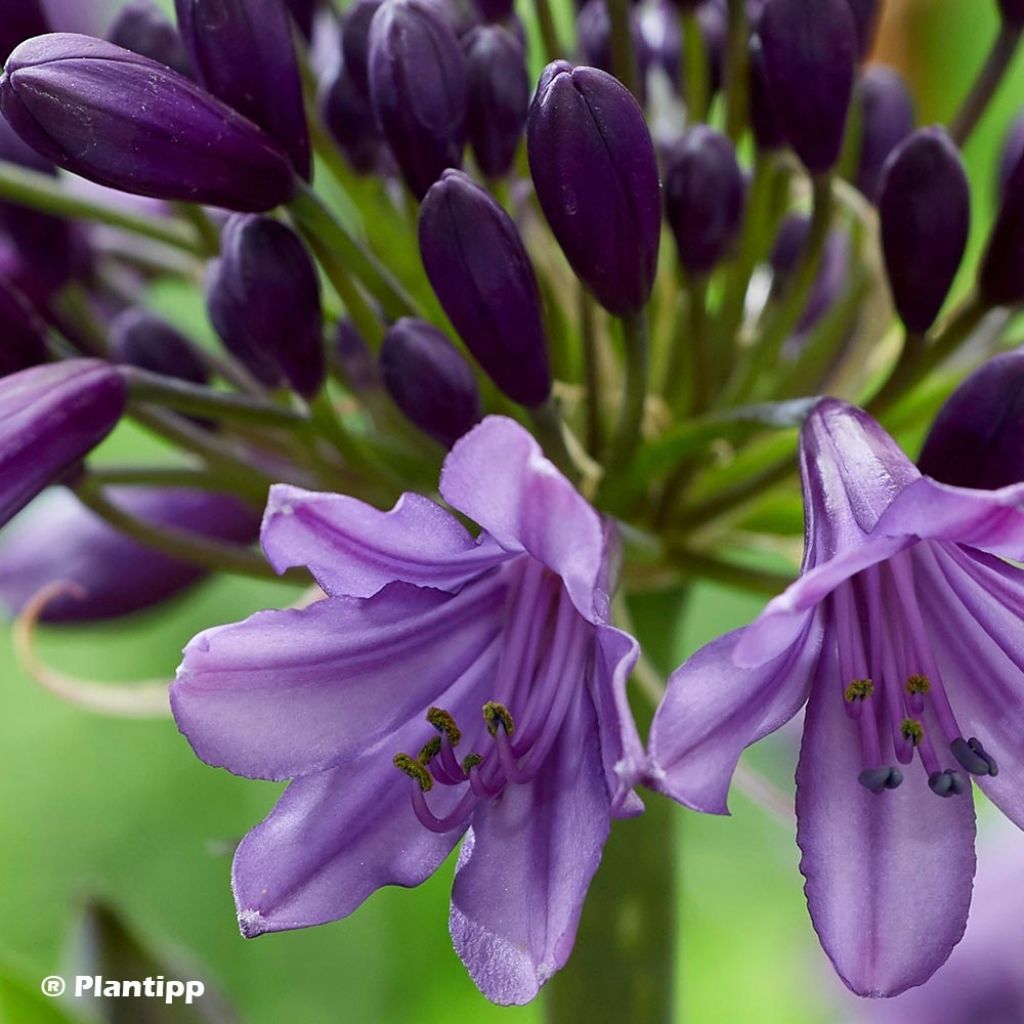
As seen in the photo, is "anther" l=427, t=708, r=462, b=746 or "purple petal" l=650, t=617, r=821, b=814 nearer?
"purple petal" l=650, t=617, r=821, b=814

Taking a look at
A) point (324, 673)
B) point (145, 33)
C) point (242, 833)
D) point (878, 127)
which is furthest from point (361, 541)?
point (242, 833)

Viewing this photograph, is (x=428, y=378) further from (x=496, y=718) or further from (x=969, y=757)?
(x=969, y=757)

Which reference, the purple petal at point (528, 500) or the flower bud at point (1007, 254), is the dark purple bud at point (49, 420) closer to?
the purple petal at point (528, 500)

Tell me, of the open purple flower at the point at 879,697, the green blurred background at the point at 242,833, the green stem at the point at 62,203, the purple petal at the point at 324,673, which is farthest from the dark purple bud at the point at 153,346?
the green blurred background at the point at 242,833

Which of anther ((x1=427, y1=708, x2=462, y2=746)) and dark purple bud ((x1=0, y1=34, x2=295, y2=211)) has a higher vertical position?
dark purple bud ((x1=0, y1=34, x2=295, y2=211))

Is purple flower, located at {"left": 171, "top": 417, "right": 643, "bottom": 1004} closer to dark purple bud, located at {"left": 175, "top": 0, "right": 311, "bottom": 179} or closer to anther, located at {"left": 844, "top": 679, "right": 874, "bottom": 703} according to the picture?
anther, located at {"left": 844, "top": 679, "right": 874, "bottom": 703}

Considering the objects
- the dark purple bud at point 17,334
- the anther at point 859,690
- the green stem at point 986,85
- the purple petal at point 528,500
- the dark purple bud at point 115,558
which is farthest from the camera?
the dark purple bud at point 115,558

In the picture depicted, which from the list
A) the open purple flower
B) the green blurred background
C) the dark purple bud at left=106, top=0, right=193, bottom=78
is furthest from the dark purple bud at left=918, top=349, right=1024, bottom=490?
the green blurred background

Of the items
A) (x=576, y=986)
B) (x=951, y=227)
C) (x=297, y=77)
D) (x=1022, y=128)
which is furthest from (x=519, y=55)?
(x=576, y=986)
